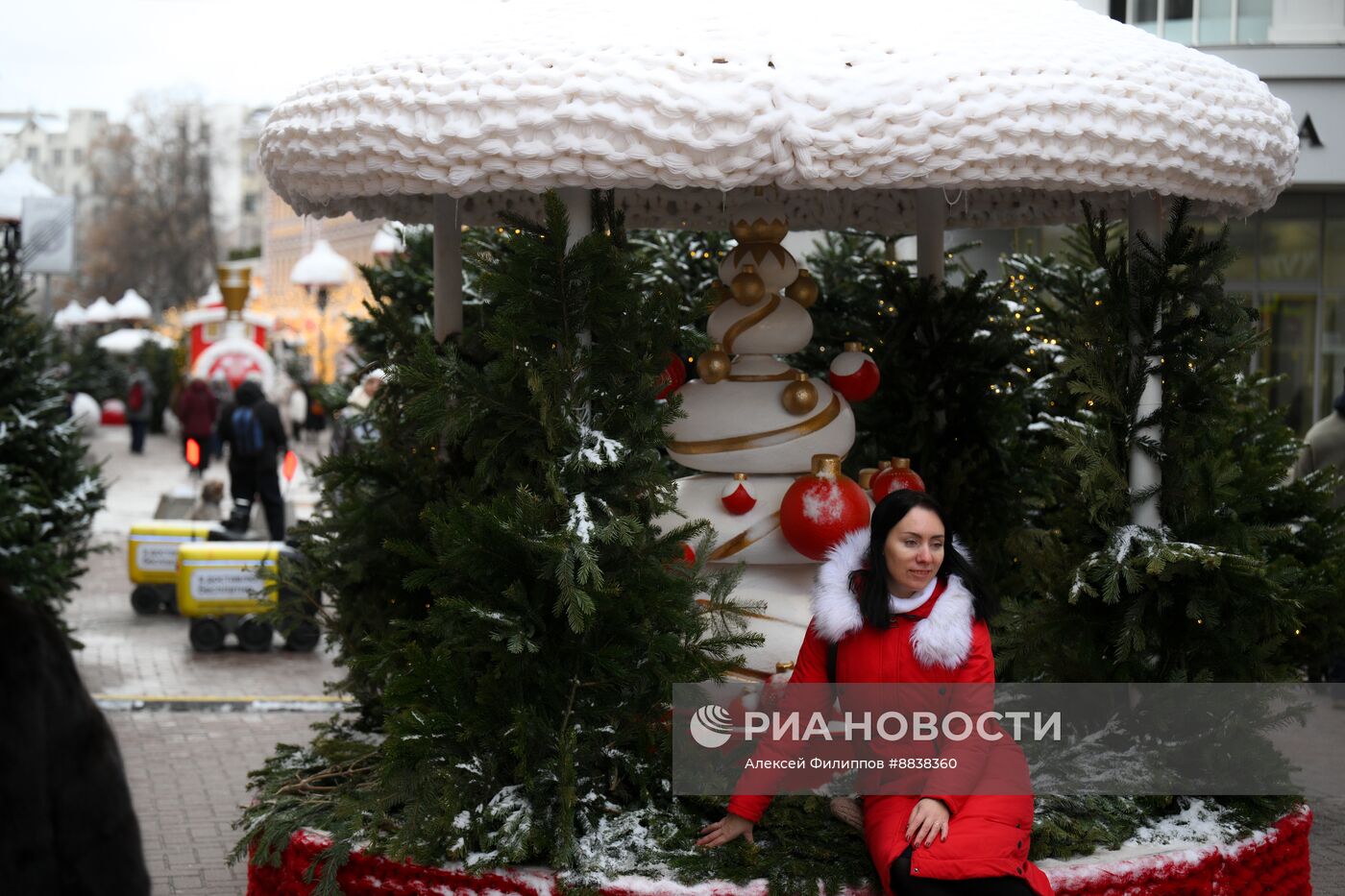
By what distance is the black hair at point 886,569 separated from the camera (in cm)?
429

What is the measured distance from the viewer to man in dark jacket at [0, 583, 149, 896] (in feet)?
8.89

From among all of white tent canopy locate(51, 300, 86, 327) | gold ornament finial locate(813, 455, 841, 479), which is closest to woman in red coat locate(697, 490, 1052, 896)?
gold ornament finial locate(813, 455, 841, 479)

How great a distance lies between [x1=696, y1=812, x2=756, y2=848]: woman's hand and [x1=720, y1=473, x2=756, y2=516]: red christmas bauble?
1.20 metres

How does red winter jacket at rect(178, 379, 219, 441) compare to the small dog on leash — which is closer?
the small dog on leash

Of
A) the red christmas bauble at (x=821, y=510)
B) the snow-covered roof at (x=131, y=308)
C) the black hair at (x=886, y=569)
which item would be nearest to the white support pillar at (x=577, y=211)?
the red christmas bauble at (x=821, y=510)

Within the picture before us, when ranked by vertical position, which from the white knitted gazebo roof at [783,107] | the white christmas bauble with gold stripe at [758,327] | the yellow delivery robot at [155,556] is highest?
the white knitted gazebo roof at [783,107]

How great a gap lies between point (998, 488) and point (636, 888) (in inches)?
119

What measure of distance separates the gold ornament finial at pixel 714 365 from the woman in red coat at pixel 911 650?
1.23 m

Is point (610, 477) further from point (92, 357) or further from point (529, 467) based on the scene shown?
point (92, 357)

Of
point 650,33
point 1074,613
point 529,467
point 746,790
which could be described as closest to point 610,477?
point 529,467

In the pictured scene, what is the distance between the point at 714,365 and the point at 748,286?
307 millimetres

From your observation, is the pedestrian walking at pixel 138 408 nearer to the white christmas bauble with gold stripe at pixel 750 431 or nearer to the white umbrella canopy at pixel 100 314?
the white umbrella canopy at pixel 100 314

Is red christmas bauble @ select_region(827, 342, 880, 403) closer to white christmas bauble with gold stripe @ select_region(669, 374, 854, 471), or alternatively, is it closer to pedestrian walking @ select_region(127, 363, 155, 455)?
white christmas bauble with gold stripe @ select_region(669, 374, 854, 471)

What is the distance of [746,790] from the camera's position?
4426mm
